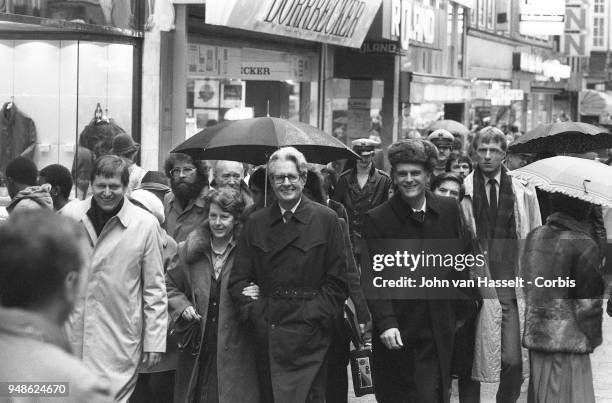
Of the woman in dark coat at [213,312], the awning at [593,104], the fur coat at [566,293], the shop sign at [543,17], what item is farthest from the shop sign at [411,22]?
the awning at [593,104]

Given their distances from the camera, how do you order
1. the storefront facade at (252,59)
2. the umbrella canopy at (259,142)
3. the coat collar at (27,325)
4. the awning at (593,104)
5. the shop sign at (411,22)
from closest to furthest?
the coat collar at (27,325) → the umbrella canopy at (259,142) → the storefront facade at (252,59) → the shop sign at (411,22) → the awning at (593,104)

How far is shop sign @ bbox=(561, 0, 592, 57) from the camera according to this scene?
46.4 meters

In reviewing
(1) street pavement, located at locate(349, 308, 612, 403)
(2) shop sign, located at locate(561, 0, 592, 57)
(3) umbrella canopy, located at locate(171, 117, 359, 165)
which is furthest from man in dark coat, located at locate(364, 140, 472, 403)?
(2) shop sign, located at locate(561, 0, 592, 57)

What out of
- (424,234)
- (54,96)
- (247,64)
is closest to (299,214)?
(424,234)

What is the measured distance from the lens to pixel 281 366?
22.1 feet

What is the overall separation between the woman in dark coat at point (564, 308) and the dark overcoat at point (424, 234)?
580 mm

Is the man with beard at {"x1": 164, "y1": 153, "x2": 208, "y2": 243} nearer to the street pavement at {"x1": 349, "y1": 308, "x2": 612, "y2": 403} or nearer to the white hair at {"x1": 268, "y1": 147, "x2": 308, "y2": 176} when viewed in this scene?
the white hair at {"x1": 268, "y1": 147, "x2": 308, "y2": 176}

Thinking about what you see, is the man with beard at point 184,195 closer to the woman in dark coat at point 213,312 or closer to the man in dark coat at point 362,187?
the woman in dark coat at point 213,312

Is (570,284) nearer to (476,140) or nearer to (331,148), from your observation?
(476,140)

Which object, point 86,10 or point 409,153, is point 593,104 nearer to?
point 86,10

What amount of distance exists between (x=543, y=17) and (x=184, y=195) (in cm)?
2304

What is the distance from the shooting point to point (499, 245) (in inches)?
306

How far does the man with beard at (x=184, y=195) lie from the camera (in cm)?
841

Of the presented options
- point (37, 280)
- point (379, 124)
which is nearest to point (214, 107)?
point (379, 124)
